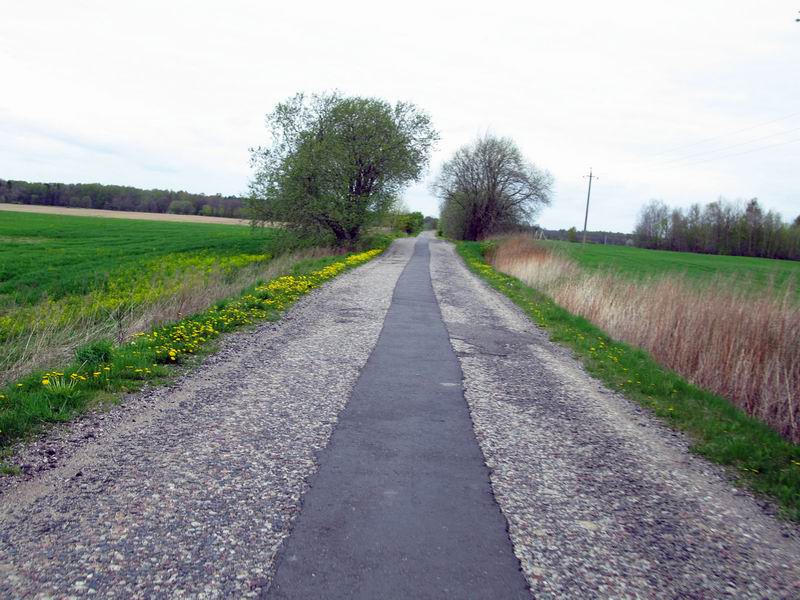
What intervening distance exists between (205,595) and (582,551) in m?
2.25

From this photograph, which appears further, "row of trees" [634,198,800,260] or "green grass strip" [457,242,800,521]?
"row of trees" [634,198,800,260]

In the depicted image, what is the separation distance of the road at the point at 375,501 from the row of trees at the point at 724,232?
203 feet

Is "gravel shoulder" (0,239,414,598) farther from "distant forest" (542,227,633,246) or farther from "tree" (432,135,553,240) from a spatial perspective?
"distant forest" (542,227,633,246)

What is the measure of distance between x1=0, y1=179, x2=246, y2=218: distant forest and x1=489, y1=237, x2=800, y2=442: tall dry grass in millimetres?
77615

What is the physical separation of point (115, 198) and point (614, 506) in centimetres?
10434

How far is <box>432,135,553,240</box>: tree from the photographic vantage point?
2287 inches

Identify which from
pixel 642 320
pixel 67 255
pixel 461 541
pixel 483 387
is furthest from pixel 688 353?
pixel 67 255

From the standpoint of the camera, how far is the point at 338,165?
1324 inches

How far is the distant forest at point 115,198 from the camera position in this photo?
88312 mm

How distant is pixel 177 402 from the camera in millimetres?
5980

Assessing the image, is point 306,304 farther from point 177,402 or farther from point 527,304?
point 177,402

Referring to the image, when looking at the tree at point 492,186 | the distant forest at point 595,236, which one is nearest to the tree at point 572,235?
the distant forest at point 595,236

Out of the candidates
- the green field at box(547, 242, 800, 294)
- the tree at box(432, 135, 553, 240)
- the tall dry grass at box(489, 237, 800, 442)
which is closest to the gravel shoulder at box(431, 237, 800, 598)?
the tall dry grass at box(489, 237, 800, 442)

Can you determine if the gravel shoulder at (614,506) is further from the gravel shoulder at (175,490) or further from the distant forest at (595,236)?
the distant forest at (595,236)
